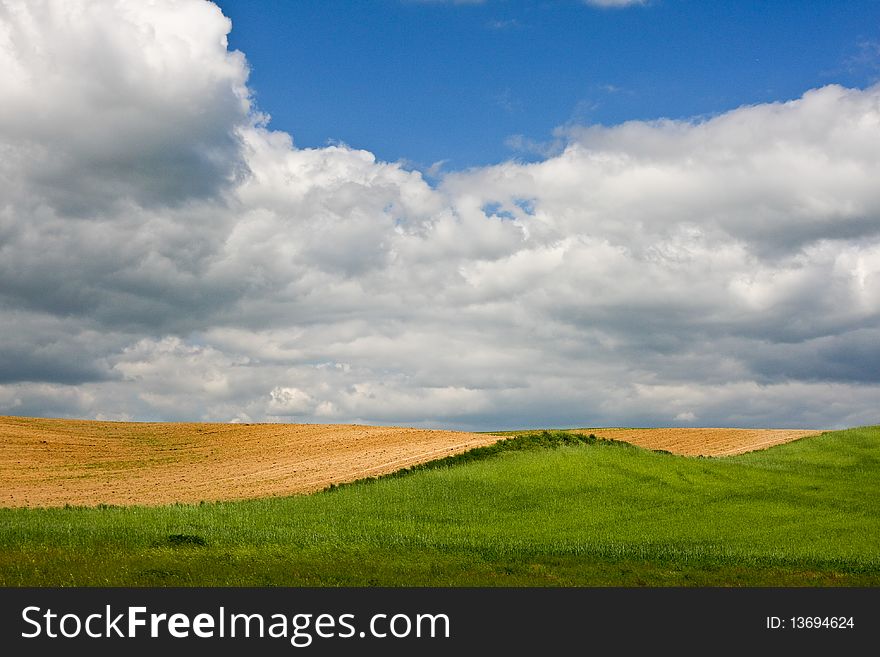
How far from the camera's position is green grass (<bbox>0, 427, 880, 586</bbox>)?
2441cm

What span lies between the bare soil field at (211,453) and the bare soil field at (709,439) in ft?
0.36

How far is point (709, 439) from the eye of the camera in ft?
277

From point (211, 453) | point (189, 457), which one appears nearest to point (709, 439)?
point (211, 453)

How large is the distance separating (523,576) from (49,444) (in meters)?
64.2

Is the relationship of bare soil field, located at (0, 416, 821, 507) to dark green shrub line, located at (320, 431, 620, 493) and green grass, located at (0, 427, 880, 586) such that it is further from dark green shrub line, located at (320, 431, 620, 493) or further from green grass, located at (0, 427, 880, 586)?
green grass, located at (0, 427, 880, 586)

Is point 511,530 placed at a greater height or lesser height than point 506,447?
lesser

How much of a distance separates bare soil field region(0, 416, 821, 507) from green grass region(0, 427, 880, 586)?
660 centimetres

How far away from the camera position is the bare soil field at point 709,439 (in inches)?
2963

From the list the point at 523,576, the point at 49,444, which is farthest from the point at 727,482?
the point at 49,444

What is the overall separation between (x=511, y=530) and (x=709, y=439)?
54.1m

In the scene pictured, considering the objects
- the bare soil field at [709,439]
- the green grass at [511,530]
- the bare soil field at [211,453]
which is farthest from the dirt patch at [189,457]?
the bare soil field at [709,439]

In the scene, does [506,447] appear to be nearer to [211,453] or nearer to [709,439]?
[211,453]
